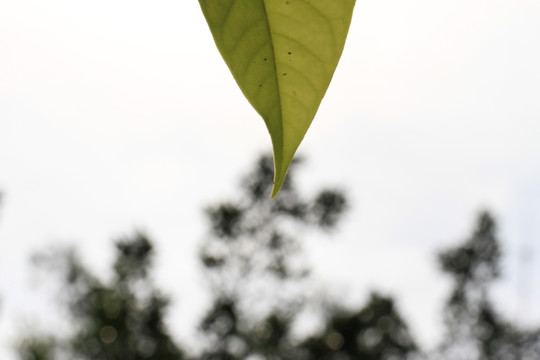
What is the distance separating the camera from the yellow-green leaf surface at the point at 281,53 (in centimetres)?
A: 16

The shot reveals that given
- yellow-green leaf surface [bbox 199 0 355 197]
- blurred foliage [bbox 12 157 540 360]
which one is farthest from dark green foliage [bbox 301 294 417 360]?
yellow-green leaf surface [bbox 199 0 355 197]

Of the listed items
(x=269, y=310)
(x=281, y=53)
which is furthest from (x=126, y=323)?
(x=281, y=53)

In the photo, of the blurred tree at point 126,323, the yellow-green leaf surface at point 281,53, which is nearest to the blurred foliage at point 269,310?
the blurred tree at point 126,323

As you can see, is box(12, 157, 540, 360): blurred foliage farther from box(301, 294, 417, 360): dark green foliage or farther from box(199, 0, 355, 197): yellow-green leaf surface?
box(199, 0, 355, 197): yellow-green leaf surface

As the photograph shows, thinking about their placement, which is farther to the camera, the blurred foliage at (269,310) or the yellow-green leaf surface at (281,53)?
the blurred foliage at (269,310)

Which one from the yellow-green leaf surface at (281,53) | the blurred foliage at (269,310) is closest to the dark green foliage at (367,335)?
the blurred foliage at (269,310)

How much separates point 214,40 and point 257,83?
2cm

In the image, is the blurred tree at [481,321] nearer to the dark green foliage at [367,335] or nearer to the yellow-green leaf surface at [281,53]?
the dark green foliage at [367,335]

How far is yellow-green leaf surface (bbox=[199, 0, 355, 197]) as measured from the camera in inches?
6.4

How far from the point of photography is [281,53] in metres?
0.19

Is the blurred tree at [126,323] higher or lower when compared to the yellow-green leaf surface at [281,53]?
lower

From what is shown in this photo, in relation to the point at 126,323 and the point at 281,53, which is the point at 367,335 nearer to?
the point at 126,323

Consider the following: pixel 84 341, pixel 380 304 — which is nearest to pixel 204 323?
pixel 84 341

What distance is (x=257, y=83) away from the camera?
0.60ft
